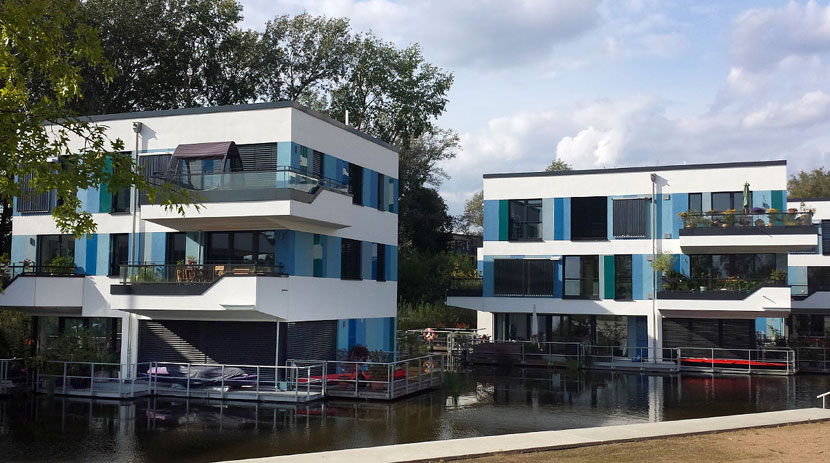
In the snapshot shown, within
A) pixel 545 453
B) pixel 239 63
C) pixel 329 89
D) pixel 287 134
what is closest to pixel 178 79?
pixel 239 63

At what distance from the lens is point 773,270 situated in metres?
34.9

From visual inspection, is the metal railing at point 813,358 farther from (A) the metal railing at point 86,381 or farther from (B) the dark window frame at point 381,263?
(A) the metal railing at point 86,381

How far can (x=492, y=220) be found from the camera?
39281 millimetres

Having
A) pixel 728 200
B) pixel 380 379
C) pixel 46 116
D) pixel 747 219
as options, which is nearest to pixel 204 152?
pixel 380 379

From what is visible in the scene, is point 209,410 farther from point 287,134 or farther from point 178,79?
point 178,79

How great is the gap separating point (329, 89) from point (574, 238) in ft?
65.6

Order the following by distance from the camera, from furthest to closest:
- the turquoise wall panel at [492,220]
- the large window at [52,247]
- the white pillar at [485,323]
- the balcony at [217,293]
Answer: the white pillar at [485,323], the turquoise wall panel at [492,220], the large window at [52,247], the balcony at [217,293]

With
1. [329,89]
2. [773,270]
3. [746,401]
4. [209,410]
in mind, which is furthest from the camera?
[329,89]

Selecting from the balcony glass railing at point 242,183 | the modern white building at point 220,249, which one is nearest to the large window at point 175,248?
the modern white building at point 220,249

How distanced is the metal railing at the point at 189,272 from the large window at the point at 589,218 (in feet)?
54.8

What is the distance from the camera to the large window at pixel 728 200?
35094 mm

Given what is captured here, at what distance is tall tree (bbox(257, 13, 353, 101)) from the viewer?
4900 centimetres

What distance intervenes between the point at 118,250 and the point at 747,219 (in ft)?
78.4

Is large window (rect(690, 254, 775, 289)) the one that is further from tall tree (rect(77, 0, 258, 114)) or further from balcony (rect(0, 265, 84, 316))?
tall tree (rect(77, 0, 258, 114))
